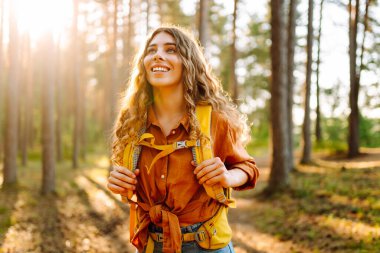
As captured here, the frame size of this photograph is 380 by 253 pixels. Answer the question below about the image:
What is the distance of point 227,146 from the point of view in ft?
6.87

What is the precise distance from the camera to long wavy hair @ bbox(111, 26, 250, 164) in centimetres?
215

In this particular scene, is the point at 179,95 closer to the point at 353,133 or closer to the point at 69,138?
the point at 353,133

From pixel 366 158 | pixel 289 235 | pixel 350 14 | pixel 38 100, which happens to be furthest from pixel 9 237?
pixel 38 100

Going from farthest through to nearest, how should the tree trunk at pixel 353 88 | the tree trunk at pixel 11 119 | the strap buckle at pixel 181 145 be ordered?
the tree trunk at pixel 353 88
the tree trunk at pixel 11 119
the strap buckle at pixel 181 145

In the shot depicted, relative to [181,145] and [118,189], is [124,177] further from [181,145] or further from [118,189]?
[181,145]

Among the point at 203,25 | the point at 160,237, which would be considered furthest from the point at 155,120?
the point at 203,25

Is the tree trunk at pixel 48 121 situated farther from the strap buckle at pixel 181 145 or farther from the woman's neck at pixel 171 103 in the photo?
the strap buckle at pixel 181 145

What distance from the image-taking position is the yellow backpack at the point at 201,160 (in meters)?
1.96

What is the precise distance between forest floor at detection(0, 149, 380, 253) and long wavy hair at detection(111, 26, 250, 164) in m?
5.11

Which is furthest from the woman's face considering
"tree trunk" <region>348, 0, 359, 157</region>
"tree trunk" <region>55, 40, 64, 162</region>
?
"tree trunk" <region>55, 40, 64, 162</region>

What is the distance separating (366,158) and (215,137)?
1564 centimetres

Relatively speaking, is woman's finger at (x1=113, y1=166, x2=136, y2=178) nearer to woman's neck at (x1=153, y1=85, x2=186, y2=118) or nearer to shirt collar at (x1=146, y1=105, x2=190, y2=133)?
shirt collar at (x1=146, y1=105, x2=190, y2=133)

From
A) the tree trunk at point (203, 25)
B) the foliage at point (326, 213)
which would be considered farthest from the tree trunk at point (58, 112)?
the foliage at point (326, 213)

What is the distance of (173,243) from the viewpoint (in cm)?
192
